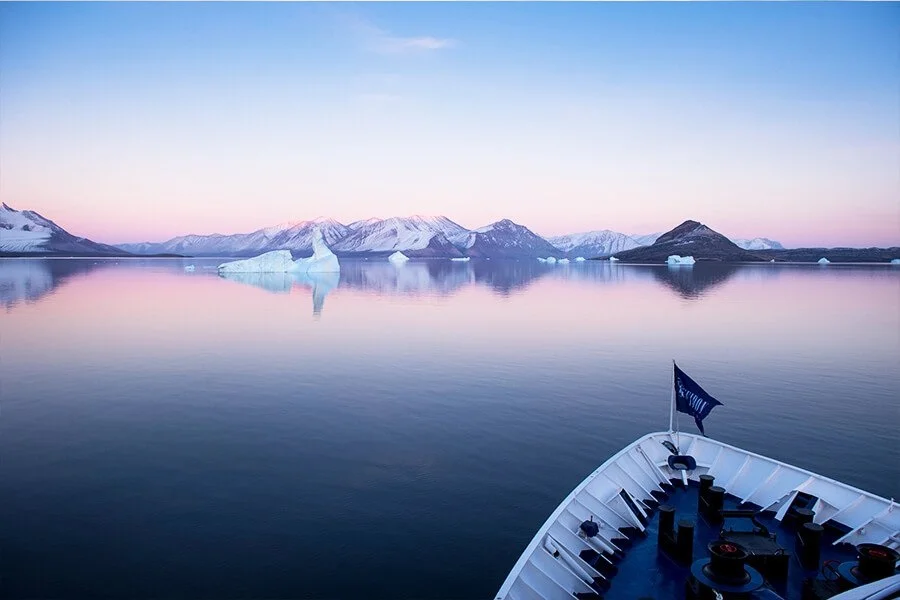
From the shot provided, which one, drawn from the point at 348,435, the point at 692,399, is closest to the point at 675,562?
the point at 692,399

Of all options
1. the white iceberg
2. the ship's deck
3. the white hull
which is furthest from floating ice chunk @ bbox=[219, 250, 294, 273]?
the ship's deck

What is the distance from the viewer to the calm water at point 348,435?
46.2 feet

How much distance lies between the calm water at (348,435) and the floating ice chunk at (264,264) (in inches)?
4168

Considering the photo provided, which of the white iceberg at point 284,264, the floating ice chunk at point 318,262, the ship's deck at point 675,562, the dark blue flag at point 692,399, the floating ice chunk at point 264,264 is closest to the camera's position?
the ship's deck at point 675,562

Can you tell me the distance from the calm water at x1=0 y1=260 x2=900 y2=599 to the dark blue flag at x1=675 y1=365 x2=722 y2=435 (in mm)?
4214

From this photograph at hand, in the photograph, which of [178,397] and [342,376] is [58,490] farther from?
[342,376]

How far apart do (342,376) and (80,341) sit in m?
26.0

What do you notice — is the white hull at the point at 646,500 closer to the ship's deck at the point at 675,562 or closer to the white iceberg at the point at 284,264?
the ship's deck at the point at 675,562

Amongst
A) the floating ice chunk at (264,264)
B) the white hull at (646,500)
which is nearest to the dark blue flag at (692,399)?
the white hull at (646,500)

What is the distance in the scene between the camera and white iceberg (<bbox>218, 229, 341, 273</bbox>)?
6112 inches

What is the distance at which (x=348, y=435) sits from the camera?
22.9 m

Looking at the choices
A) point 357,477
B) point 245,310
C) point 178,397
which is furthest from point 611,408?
point 245,310

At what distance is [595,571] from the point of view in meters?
12.1

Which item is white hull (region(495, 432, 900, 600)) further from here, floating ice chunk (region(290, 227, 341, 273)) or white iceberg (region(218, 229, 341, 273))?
floating ice chunk (region(290, 227, 341, 273))
